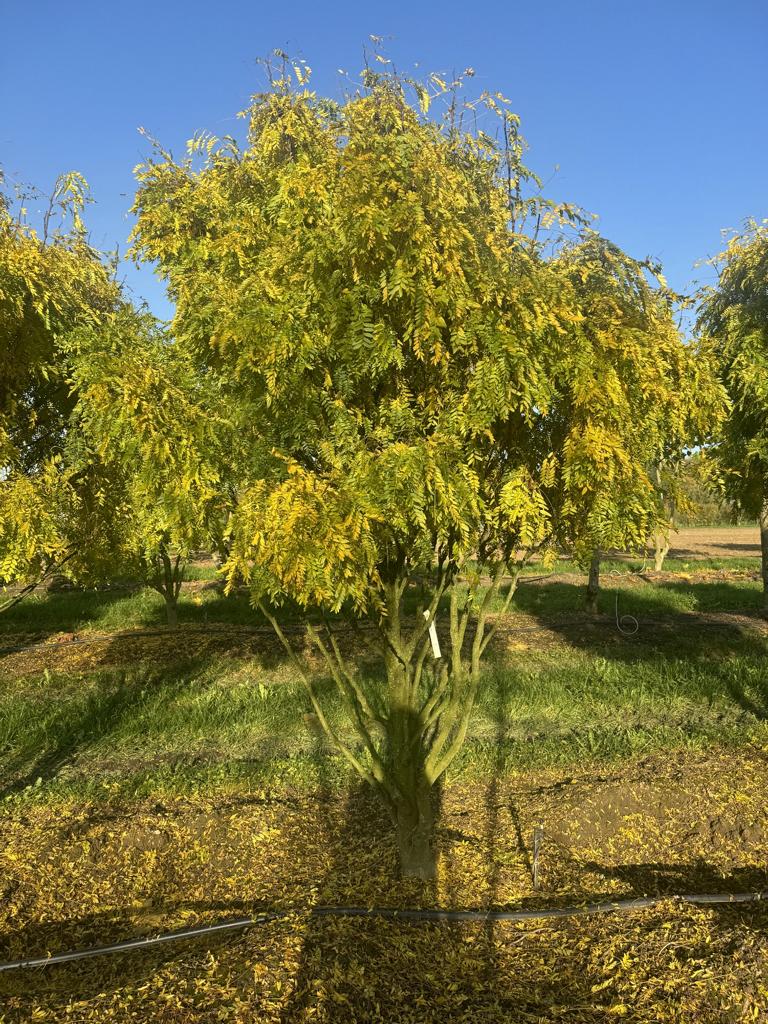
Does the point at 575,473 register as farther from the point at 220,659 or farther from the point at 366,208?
the point at 220,659

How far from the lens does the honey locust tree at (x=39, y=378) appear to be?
6.02 metres

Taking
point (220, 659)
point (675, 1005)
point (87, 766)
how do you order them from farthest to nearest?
point (220, 659) < point (87, 766) < point (675, 1005)

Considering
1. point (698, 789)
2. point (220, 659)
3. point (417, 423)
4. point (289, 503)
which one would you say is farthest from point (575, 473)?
point (220, 659)

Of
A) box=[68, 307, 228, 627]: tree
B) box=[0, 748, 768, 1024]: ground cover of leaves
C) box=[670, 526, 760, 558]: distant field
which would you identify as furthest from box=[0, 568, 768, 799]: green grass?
box=[670, 526, 760, 558]: distant field

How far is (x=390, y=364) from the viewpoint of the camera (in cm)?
464

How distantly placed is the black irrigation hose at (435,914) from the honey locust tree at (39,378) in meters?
3.30

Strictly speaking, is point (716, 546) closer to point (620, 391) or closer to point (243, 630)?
point (243, 630)

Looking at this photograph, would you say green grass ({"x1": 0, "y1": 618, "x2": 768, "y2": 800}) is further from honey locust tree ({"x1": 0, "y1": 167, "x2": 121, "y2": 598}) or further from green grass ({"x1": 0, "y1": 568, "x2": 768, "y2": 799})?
honey locust tree ({"x1": 0, "y1": 167, "x2": 121, "y2": 598})

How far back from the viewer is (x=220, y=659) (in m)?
13.0

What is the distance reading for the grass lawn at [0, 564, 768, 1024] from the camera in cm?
380

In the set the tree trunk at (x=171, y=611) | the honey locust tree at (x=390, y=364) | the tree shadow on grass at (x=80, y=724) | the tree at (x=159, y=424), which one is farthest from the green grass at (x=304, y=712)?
the tree at (x=159, y=424)

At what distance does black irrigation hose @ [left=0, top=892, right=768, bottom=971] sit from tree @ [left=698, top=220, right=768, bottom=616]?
16.2 feet

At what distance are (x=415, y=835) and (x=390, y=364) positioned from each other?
143 inches

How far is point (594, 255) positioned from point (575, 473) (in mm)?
1707
